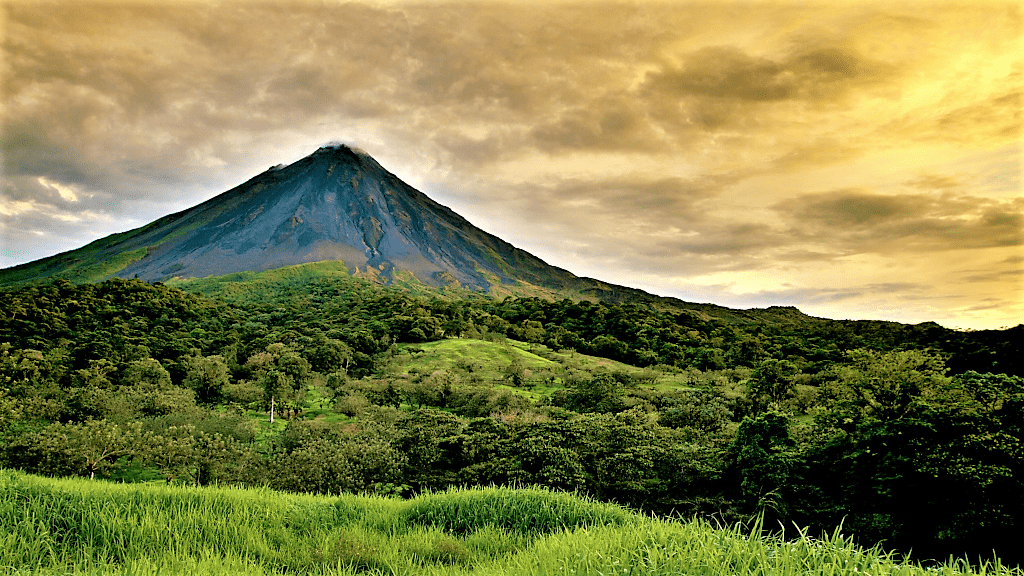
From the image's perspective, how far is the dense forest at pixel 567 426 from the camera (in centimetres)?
2030

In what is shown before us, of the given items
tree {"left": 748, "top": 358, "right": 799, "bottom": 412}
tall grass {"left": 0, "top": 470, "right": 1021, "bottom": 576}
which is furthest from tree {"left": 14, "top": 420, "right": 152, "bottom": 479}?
tree {"left": 748, "top": 358, "right": 799, "bottom": 412}

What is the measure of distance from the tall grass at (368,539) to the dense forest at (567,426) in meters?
0.56

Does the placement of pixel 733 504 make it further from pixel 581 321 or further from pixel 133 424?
pixel 581 321

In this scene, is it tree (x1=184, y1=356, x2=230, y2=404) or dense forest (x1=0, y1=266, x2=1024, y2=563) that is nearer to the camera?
dense forest (x1=0, y1=266, x2=1024, y2=563)

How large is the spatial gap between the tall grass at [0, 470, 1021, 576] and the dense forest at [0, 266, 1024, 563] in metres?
0.56

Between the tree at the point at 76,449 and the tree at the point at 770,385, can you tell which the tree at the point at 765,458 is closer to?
the tree at the point at 770,385

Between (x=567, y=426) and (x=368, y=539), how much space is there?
2404 centimetres

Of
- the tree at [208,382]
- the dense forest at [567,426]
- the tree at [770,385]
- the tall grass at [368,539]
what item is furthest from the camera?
the tree at [208,382]

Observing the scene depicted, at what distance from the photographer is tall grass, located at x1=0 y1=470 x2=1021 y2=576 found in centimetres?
377

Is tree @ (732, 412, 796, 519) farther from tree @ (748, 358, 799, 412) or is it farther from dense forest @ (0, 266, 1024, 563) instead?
tree @ (748, 358, 799, 412)

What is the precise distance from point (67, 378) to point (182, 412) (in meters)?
22.3

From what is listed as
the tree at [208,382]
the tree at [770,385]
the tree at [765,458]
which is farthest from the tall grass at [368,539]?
the tree at [208,382]

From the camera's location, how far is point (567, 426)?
30000mm

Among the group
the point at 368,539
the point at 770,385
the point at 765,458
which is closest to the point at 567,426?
the point at 765,458
